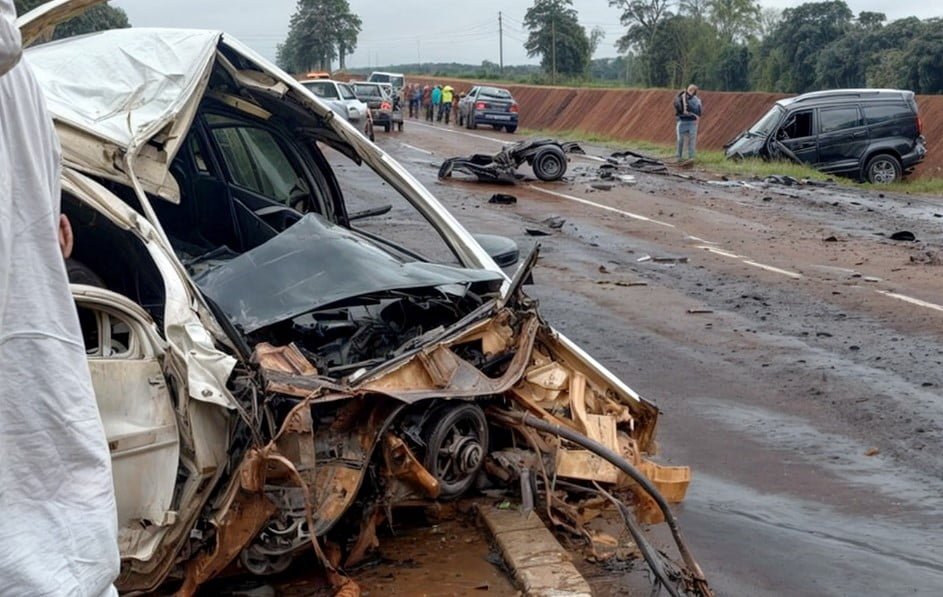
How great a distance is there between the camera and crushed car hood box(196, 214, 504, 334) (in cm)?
473

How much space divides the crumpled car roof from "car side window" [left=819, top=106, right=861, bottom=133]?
18.9 meters

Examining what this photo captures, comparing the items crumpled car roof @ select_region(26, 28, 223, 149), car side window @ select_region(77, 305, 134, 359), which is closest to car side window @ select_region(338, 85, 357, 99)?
crumpled car roof @ select_region(26, 28, 223, 149)

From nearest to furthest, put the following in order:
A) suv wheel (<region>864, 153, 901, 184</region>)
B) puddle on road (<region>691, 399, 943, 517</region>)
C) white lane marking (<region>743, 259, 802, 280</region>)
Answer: puddle on road (<region>691, 399, 943, 517</region>) → white lane marking (<region>743, 259, 802, 280</region>) → suv wheel (<region>864, 153, 901, 184</region>)

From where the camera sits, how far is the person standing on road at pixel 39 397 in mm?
1720

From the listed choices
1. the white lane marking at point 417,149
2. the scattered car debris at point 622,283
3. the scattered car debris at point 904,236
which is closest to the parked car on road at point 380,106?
the white lane marking at point 417,149

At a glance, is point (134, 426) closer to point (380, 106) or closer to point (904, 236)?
point (904, 236)

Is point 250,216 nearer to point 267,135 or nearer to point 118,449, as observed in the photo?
point 267,135

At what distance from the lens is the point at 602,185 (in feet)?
64.2

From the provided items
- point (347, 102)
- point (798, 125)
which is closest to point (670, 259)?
point (798, 125)

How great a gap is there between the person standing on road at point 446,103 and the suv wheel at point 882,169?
21789mm

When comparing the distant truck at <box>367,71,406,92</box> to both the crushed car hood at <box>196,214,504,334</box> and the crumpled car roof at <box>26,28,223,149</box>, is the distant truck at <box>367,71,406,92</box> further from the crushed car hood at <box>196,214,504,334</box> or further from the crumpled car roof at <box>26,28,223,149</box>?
the crushed car hood at <box>196,214,504,334</box>

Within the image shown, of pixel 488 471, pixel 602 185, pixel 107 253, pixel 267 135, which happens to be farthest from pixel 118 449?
pixel 602 185

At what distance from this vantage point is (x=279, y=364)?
4.16 meters

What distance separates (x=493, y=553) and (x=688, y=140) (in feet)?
74.8
